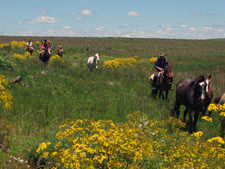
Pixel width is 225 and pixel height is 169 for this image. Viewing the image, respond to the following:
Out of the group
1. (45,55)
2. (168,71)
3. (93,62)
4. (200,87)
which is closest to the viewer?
(200,87)

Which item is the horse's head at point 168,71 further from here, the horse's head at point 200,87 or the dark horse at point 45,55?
the dark horse at point 45,55

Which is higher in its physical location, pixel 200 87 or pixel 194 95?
pixel 200 87

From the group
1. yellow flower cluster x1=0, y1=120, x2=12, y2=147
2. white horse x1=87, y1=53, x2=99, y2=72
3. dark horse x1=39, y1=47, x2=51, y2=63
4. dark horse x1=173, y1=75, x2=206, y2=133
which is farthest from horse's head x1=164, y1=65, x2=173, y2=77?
dark horse x1=39, y1=47, x2=51, y2=63

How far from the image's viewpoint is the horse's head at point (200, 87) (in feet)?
20.2

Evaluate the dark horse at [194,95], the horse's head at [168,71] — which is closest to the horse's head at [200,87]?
the dark horse at [194,95]

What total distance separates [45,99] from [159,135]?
508 cm

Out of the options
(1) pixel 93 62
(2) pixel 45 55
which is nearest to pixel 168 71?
(1) pixel 93 62

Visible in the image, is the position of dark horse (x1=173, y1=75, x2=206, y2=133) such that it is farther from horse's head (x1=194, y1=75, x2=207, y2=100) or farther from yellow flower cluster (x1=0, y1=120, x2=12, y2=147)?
yellow flower cluster (x1=0, y1=120, x2=12, y2=147)

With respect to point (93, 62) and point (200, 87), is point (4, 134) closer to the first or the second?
point (200, 87)

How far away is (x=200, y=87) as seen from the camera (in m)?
6.29

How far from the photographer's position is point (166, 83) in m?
9.81

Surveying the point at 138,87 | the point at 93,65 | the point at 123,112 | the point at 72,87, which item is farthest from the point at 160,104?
the point at 93,65

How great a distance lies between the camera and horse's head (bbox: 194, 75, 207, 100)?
6152 mm

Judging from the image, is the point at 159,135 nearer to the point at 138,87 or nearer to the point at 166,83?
the point at 166,83
